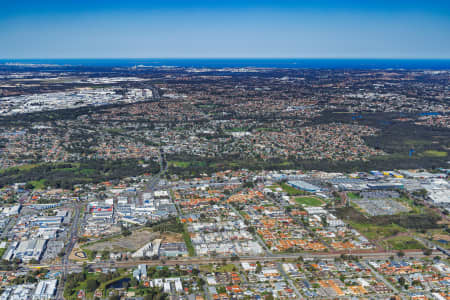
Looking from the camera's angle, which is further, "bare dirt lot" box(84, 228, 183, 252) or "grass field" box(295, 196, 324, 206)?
"grass field" box(295, 196, 324, 206)

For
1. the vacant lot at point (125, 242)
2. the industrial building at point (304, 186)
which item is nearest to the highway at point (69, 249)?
the vacant lot at point (125, 242)

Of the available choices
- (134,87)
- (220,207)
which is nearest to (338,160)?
(220,207)

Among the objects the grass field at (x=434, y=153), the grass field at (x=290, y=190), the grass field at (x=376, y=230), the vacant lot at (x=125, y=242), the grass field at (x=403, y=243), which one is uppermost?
the grass field at (x=434, y=153)

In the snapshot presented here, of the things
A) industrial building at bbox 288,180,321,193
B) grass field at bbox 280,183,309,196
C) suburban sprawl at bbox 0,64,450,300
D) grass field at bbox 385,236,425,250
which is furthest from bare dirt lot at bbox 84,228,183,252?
grass field at bbox 385,236,425,250

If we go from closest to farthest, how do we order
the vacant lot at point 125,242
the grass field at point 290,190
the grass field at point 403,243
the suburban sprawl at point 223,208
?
the suburban sprawl at point 223,208
the vacant lot at point 125,242
the grass field at point 403,243
the grass field at point 290,190

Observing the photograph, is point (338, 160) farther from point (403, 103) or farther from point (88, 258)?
point (403, 103)

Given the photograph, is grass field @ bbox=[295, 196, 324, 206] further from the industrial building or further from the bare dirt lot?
the bare dirt lot

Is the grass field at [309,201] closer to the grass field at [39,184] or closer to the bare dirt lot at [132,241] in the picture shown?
the bare dirt lot at [132,241]

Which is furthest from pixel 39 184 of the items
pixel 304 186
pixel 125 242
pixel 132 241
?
pixel 304 186

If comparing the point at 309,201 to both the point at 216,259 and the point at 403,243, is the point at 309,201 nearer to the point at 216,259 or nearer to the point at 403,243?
the point at 403,243
